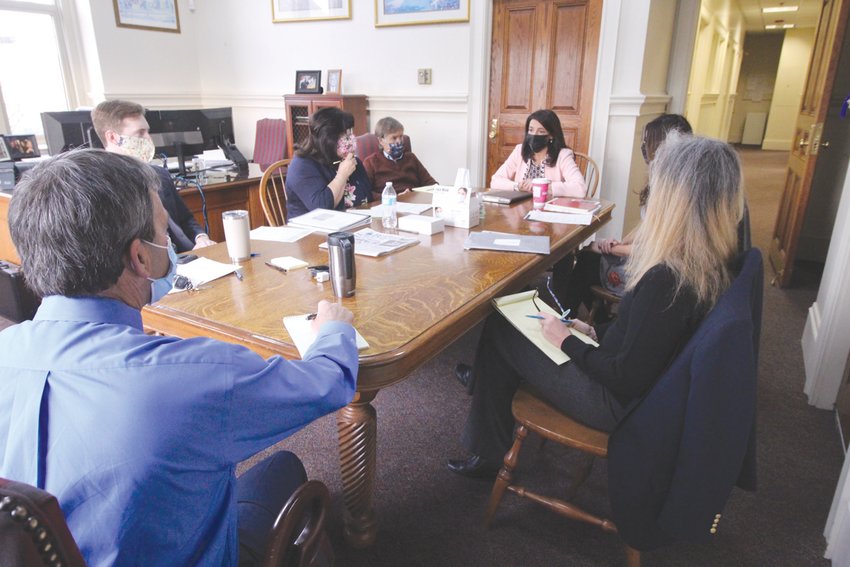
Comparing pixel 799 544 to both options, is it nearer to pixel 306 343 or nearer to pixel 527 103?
pixel 306 343

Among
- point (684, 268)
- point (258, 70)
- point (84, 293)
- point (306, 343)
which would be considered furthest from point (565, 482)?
point (258, 70)

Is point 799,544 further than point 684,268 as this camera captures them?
Yes

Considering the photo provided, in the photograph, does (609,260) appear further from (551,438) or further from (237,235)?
(237,235)

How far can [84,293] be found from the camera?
2.48 ft

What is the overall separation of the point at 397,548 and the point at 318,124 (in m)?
1.83

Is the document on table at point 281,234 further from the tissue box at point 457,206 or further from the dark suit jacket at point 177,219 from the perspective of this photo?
the tissue box at point 457,206

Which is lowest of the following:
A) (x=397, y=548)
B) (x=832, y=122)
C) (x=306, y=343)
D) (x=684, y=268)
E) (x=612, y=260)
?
(x=397, y=548)

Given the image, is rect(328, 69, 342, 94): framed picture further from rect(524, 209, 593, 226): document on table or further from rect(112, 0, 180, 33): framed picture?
rect(524, 209, 593, 226): document on table

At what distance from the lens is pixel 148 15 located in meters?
4.96

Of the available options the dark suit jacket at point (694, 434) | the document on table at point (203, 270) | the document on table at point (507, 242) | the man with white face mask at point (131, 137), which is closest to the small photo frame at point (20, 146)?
the man with white face mask at point (131, 137)

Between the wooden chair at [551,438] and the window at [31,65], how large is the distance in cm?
495

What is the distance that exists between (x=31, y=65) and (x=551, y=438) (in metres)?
5.34

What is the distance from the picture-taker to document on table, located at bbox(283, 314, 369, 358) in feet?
3.77

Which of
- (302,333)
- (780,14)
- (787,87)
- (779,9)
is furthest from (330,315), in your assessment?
(787,87)
